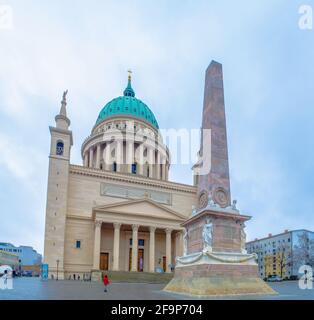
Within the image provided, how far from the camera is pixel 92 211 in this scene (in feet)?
145

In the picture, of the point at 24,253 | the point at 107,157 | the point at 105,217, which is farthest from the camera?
the point at 24,253

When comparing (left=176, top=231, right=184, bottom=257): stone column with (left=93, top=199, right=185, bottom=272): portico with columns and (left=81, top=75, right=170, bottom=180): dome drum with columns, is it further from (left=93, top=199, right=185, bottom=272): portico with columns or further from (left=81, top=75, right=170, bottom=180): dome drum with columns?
(left=81, top=75, right=170, bottom=180): dome drum with columns

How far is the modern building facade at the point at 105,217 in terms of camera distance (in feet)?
138

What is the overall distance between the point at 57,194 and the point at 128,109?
32.0 m

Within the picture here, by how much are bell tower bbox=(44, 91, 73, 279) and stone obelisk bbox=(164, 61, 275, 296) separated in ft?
88.3

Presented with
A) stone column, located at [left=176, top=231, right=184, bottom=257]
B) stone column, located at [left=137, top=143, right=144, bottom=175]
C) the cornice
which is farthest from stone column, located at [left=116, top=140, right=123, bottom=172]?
stone column, located at [left=176, top=231, right=184, bottom=257]

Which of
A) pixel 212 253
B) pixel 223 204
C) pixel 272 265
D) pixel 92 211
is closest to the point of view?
pixel 212 253

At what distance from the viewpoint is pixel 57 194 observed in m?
43.0

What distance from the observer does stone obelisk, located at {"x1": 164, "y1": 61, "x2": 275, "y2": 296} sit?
48.3 feet

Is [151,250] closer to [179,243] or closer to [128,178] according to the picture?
[179,243]

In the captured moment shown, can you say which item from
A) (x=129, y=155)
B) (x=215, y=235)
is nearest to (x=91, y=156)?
(x=129, y=155)
